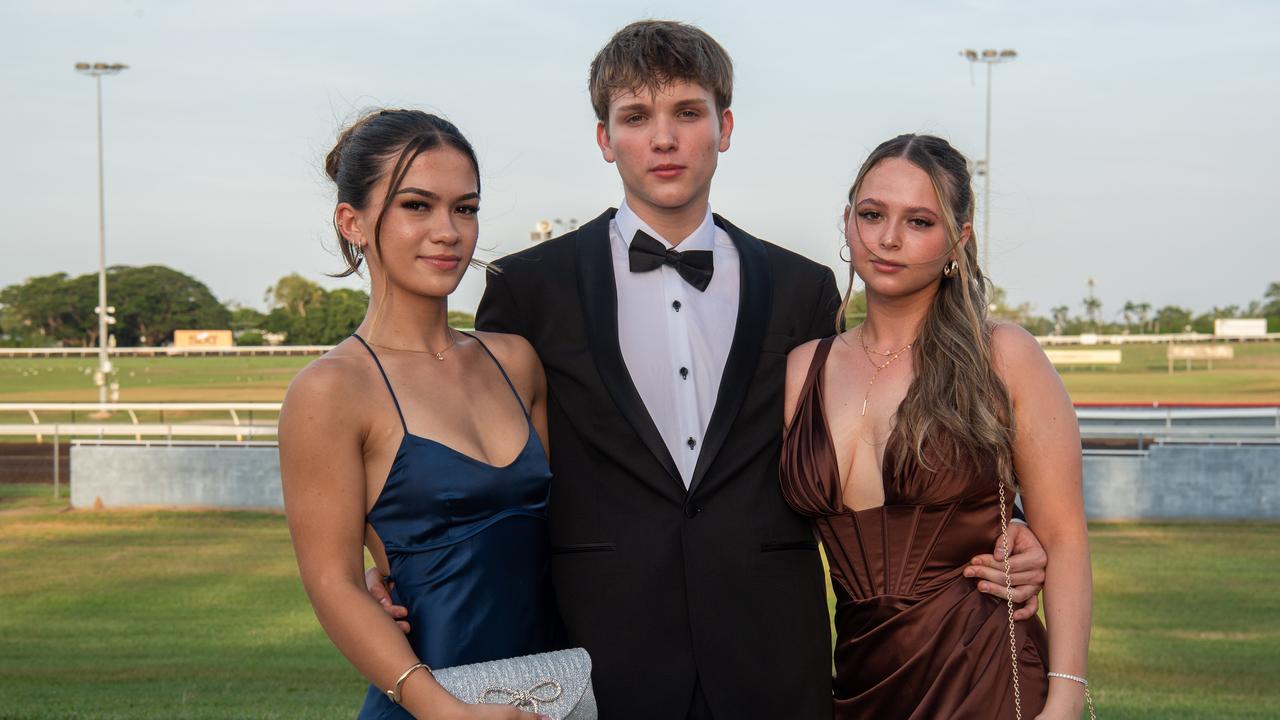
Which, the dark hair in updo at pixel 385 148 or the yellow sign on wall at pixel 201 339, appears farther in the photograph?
the yellow sign on wall at pixel 201 339

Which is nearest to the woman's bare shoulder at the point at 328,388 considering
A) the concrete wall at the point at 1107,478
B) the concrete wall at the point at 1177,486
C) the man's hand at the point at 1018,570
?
the man's hand at the point at 1018,570

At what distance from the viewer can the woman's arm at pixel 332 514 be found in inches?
94.3

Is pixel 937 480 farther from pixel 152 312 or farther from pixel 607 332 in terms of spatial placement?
pixel 152 312

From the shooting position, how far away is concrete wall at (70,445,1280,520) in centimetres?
1509

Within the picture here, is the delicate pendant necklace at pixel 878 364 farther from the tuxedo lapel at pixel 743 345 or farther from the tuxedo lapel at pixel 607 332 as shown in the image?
the tuxedo lapel at pixel 607 332

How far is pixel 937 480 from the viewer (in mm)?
2848

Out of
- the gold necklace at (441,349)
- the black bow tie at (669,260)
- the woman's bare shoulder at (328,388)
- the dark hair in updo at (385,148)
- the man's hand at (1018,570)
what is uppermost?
the dark hair in updo at (385,148)

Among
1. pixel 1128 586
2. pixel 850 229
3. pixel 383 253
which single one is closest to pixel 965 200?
pixel 850 229

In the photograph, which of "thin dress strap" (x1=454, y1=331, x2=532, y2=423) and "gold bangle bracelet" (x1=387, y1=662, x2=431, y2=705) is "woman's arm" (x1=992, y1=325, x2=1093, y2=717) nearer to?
"thin dress strap" (x1=454, y1=331, x2=532, y2=423)

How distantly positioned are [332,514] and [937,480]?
4.67 feet

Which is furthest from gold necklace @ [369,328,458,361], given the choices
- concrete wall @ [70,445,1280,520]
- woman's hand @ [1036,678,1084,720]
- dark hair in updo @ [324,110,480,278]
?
concrete wall @ [70,445,1280,520]

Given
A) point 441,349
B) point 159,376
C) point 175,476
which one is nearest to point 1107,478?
point 175,476

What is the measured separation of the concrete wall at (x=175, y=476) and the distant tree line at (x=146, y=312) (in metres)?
46.5

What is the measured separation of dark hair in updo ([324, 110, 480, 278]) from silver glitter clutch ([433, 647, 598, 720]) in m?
0.98
